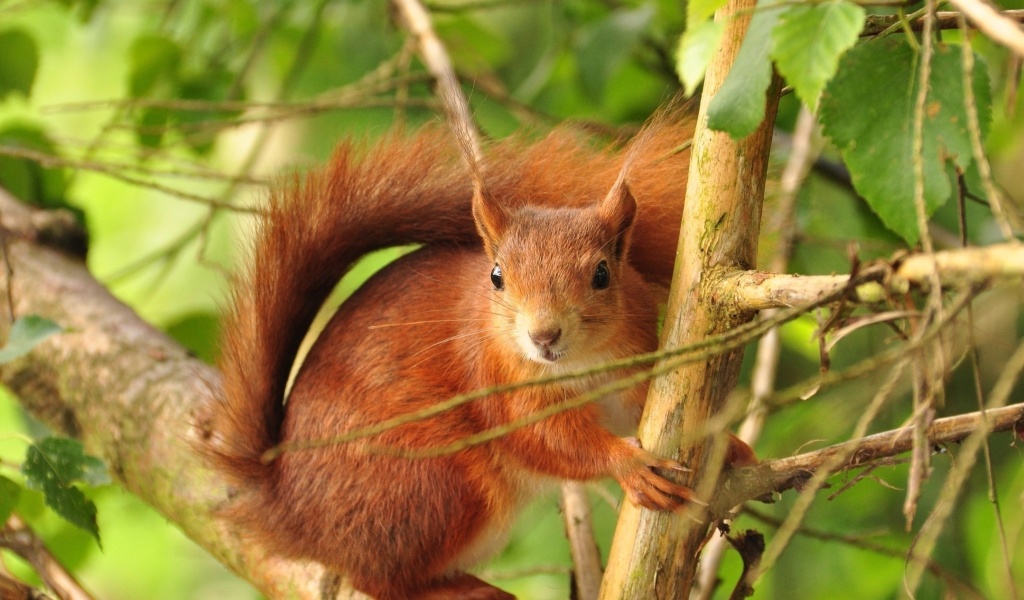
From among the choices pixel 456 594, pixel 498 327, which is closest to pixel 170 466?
pixel 456 594

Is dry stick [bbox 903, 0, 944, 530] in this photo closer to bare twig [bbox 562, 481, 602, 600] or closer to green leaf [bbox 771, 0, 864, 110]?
green leaf [bbox 771, 0, 864, 110]

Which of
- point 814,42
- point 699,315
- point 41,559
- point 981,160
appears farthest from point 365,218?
point 981,160

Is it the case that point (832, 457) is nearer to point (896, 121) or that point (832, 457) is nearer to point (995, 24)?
point (896, 121)

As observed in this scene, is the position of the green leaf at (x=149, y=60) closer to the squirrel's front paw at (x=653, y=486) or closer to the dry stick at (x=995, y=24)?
the squirrel's front paw at (x=653, y=486)

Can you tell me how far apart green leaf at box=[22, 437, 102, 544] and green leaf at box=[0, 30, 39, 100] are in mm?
1028

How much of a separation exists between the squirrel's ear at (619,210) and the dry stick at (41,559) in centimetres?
96

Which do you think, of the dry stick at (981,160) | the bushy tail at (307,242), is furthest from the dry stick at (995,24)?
the bushy tail at (307,242)

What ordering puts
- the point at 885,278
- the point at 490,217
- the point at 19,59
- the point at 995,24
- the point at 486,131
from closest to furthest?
the point at 995,24, the point at 885,278, the point at 490,217, the point at 486,131, the point at 19,59

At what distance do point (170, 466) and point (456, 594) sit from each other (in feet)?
1.79

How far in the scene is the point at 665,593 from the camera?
1.13 metres

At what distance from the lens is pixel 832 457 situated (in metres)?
1.00

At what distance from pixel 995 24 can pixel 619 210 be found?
2.20 ft

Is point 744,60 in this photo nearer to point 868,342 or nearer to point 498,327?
point 498,327

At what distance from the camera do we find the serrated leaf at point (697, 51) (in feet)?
2.64
